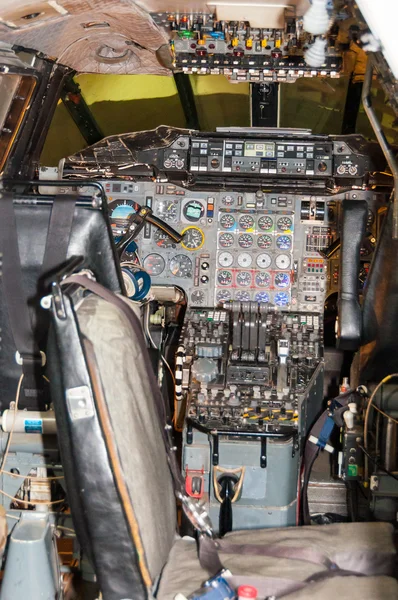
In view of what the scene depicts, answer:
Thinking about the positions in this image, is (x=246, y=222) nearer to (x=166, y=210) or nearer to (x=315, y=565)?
(x=166, y=210)

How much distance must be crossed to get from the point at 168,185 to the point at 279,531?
328 cm

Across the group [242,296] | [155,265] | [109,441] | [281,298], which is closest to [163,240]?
[155,265]

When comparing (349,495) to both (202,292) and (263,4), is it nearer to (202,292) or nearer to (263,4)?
(202,292)

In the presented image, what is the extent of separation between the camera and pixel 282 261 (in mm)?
5371

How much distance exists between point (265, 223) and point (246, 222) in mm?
133

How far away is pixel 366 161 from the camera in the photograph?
5.18m

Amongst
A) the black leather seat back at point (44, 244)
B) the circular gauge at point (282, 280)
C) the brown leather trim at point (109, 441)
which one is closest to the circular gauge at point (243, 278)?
the circular gauge at point (282, 280)

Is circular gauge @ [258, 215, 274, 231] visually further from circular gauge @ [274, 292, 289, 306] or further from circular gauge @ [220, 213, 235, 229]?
circular gauge @ [274, 292, 289, 306]

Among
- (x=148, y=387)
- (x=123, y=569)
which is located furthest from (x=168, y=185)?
(x=123, y=569)

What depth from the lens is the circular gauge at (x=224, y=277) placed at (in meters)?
5.38

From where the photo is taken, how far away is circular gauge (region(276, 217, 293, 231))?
5391 millimetres

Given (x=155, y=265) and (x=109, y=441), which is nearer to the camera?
(x=109, y=441)

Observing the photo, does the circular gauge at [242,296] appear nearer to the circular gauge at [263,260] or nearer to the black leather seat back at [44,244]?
the circular gauge at [263,260]

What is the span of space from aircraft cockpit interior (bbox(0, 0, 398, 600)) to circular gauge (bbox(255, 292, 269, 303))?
0.02 metres
